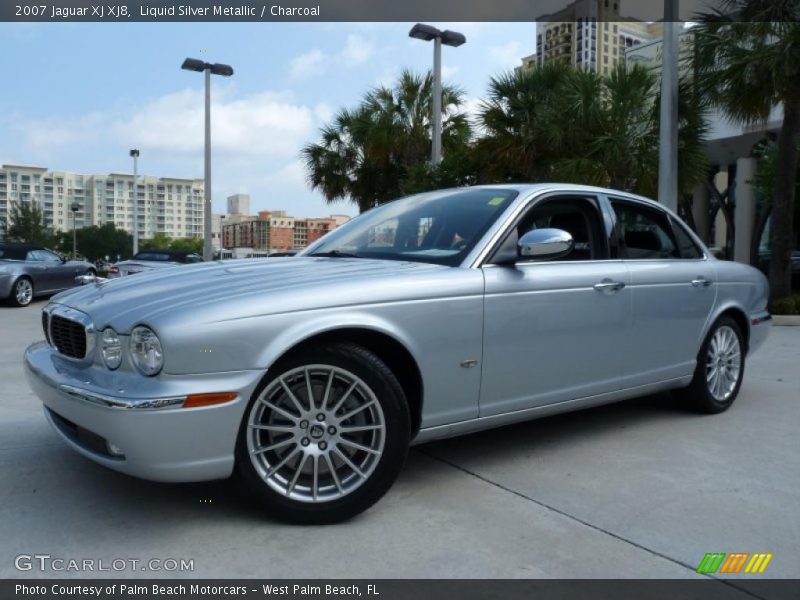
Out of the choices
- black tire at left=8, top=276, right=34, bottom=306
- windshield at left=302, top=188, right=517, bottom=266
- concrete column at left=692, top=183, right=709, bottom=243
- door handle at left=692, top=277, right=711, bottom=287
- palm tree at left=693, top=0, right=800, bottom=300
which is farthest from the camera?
concrete column at left=692, top=183, right=709, bottom=243

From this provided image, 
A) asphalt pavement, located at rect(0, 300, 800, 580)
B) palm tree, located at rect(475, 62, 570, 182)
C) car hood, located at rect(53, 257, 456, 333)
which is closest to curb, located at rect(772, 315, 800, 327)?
palm tree, located at rect(475, 62, 570, 182)

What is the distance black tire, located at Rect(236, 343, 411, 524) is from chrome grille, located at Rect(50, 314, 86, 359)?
31.5 inches

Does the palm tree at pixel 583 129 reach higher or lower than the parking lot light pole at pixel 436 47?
lower

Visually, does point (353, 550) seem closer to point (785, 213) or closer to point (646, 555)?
point (646, 555)

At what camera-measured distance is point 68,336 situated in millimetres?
3047

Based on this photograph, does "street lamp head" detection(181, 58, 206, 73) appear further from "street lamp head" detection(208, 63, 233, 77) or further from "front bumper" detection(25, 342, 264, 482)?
"front bumper" detection(25, 342, 264, 482)

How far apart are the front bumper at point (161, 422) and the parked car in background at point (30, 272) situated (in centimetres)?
1248

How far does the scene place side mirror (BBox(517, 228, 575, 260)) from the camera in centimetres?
335

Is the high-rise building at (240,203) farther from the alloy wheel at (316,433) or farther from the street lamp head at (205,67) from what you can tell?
the alloy wheel at (316,433)

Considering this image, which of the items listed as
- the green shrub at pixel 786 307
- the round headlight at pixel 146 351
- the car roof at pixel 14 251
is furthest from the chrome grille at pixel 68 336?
the car roof at pixel 14 251

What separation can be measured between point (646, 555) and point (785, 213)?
1122 cm

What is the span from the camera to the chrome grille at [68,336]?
2.92m

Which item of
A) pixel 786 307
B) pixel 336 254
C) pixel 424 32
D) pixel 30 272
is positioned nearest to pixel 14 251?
pixel 30 272

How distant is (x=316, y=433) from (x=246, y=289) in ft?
2.11
